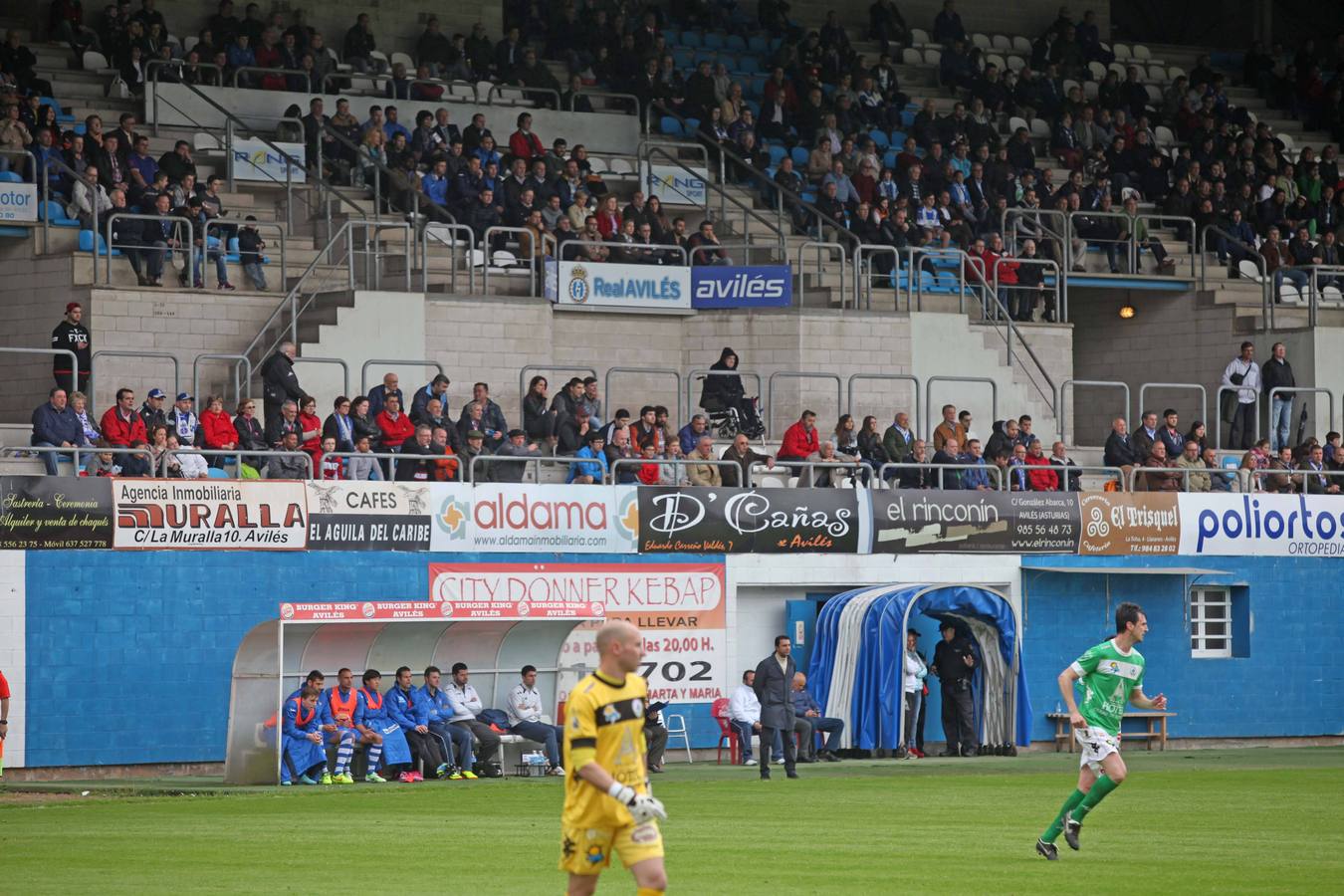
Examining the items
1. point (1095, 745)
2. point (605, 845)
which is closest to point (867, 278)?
point (1095, 745)

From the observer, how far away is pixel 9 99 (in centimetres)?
3312

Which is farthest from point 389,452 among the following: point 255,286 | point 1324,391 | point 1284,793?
point 1324,391

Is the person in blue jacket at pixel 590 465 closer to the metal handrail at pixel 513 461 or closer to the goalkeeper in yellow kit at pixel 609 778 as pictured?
the metal handrail at pixel 513 461

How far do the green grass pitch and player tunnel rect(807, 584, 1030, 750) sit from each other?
3.78 meters

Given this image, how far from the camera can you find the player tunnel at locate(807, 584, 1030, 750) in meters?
30.7

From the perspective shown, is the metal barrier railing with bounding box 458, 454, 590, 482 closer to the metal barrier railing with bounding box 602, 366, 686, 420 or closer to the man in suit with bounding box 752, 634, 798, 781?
the metal barrier railing with bounding box 602, 366, 686, 420

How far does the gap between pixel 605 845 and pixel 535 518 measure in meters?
18.9

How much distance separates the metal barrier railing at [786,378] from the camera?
34469 mm

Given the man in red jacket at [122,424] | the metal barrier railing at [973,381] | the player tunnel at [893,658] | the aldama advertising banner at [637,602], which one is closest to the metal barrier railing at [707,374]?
the metal barrier railing at [973,381]

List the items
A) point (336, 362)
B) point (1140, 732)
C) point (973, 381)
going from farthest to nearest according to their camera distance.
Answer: point (973, 381) → point (1140, 732) → point (336, 362)

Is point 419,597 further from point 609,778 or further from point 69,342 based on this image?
point 609,778

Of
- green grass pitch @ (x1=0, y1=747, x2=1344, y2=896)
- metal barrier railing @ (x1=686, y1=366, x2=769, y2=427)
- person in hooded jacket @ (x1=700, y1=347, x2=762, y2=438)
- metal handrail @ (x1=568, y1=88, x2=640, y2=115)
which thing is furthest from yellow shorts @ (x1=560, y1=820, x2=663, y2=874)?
metal handrail @ (x1=568, y1=88, x2=640, y2=115)

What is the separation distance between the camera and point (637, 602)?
1199 inches

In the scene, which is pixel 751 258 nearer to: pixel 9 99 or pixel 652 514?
pixel 652 514
